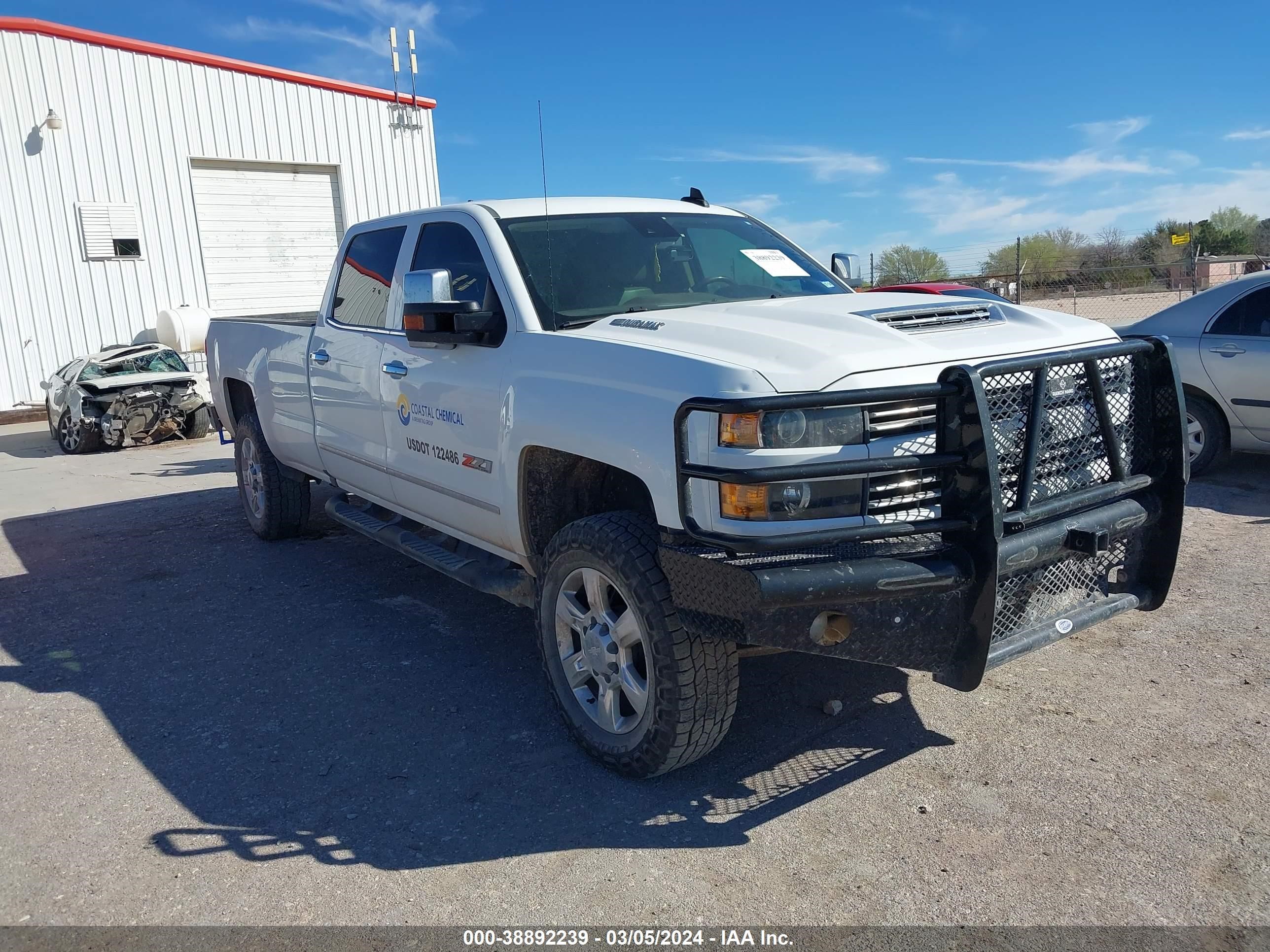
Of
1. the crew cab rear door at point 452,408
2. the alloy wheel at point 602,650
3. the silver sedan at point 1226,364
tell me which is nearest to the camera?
the alloy wheel at point 602,650

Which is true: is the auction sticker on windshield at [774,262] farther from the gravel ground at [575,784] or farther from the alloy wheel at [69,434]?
the alloy wheel at [69,434]

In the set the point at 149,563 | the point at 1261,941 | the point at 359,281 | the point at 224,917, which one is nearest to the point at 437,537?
the point at 359,281

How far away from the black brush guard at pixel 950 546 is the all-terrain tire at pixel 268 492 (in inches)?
179

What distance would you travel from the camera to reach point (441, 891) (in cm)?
298

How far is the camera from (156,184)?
1712cm

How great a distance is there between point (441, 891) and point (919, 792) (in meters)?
1.60

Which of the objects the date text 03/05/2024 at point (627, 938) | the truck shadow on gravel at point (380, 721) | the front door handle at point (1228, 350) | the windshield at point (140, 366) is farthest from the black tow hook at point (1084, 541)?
the windshield at point (140, 366)

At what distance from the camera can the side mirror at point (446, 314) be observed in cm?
405

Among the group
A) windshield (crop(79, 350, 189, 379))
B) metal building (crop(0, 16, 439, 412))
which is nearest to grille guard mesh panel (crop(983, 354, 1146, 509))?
windshield (crop(79, 350, 189, 379))

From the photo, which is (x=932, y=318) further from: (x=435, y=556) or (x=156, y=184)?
(x=156, y=184)

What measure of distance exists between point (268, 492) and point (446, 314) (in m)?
3.46

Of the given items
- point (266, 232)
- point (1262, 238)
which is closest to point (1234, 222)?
point (1262, 238)

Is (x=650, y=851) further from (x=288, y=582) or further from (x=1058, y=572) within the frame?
(x=288, y=582)

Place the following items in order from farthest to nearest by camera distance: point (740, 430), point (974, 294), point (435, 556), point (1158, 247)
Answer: point (1158, 247) < point (974, 294) < point (435, 556) < point (740, 430)
